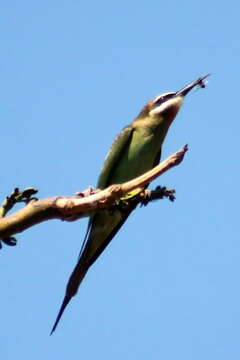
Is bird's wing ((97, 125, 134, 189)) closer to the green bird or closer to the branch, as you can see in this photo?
the green bird

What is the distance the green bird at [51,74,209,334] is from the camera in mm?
6652

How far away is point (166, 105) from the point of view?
736 centimetres

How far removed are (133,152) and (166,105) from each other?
2.34 ft

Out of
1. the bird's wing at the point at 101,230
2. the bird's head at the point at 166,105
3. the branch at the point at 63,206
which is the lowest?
the branch at the point at 63,206

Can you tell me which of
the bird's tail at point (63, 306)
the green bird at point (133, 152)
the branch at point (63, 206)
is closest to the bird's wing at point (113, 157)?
the green bird at point (133, 152)

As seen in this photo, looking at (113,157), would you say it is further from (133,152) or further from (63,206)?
(63,206)

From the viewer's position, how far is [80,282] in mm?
5828

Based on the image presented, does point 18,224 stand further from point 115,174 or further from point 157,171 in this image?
point 115,174

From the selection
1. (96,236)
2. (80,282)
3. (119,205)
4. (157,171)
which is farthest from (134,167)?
(157,171)

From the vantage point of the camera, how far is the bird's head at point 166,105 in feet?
23.8

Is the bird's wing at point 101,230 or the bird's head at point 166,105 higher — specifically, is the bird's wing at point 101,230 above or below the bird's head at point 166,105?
below

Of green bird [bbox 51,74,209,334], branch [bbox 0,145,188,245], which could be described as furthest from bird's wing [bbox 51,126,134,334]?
branch [bbox 0,145,188,245]

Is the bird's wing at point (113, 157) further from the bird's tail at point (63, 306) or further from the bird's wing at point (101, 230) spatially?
the bird's tail at point (63, 306)

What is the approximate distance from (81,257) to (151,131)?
65.5 inches
